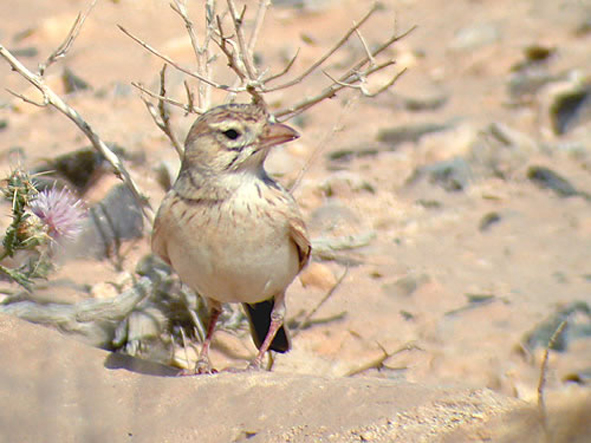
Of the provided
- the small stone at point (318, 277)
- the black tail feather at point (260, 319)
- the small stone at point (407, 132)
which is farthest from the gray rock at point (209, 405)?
the small stone at point (407, 132)

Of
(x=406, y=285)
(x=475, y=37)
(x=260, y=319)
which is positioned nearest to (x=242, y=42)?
(x=260, y=319)

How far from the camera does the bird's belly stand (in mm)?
4344

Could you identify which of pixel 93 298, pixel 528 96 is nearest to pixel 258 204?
pixel 93 298

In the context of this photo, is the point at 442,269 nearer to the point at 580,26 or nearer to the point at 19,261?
the point at 19,261

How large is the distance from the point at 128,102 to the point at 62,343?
169 inches

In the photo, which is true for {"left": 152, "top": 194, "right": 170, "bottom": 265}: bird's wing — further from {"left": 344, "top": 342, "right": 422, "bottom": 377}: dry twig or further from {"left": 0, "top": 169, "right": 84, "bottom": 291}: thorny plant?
{"left": 344, "top": 342, "right": 422, "bottom": 377}: dry twig

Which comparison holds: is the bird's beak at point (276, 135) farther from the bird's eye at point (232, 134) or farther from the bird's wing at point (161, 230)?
the bird's wing at point (161, 230)

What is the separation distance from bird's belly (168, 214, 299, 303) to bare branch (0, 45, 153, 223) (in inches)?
28.7

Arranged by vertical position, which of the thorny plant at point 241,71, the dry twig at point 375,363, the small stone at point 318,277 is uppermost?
the thorny plant at point 241,71

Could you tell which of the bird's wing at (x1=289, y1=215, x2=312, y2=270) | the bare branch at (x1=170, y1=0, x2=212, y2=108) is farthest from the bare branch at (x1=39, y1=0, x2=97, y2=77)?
the bird's wing at (x1=289, y1=215, x2=312, y2=270)

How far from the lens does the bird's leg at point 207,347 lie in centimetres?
470

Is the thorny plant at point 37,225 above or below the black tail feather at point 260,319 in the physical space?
above

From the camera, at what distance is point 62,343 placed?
4.22 meters

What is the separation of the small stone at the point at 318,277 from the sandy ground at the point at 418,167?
0.04ft
